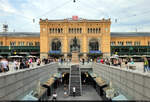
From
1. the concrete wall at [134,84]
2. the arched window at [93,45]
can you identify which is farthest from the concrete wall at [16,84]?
the arched window at [93,45]

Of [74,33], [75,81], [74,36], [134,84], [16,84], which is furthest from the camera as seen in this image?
[74,33]

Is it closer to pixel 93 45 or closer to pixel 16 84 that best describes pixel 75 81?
pixel 16 84

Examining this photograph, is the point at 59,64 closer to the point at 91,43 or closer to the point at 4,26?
the point at 91,43

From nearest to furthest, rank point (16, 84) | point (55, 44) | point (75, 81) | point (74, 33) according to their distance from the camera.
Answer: point (16, 84)
point (75, 81)
point (74, 33)
point (55, 44)

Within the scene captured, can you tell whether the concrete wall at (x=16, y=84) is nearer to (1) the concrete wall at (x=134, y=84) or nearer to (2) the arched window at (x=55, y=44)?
(1) the concrete wall at (x=134, y=84)

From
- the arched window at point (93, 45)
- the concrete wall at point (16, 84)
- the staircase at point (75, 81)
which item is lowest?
the staircase at point (75, 81)

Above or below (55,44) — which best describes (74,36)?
above

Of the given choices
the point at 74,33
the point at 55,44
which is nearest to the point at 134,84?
the point at 74,33

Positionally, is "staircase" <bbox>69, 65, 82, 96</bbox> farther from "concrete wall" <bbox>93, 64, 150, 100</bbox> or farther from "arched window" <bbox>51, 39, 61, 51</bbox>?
"arched window" <bbox>51, 39, 61, 51</bbox>

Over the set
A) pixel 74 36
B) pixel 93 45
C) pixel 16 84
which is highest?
pixel 74 36

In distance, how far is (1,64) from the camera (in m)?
13.9

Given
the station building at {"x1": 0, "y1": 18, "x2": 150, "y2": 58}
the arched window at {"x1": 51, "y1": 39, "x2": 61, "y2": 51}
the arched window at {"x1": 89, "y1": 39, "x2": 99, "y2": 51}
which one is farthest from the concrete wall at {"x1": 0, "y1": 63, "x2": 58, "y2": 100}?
the arched window at {"x1": 89, "y1": 39, "x2": 99, "y2": 51}

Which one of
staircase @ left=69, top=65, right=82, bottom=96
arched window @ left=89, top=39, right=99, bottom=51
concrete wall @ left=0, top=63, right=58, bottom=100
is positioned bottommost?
staircase @ left=69, top=65, right=82, bottom=96

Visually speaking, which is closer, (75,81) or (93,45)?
(75,81)
